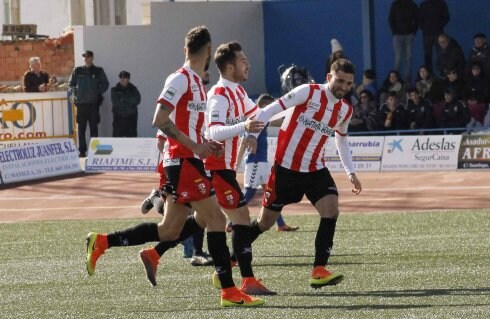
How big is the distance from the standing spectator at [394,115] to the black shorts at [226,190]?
1494 centimetres

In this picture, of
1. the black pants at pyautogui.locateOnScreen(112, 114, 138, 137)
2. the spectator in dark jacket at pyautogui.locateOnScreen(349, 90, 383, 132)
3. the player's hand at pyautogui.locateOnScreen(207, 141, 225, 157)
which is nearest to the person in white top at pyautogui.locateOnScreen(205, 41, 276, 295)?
the player's hand at pyautogui.locateOnScreen(207, 141, 225, 157)

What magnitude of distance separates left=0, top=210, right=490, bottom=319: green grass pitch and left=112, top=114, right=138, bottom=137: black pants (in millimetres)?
11683

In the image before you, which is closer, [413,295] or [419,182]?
[413,295]

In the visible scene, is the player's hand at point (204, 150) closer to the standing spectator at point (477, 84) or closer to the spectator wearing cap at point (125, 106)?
the standing spectator at point (477, 84)

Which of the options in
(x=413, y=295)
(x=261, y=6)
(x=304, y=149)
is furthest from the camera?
(x=261, y=6)

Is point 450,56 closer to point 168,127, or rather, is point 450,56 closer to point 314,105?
point 314,105

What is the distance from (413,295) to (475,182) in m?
12.7

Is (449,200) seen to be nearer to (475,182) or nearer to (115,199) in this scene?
(475,182)

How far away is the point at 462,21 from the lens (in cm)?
2977

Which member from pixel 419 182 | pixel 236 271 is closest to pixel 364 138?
pixel 419 182

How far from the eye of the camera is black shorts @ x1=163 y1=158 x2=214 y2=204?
9906mm

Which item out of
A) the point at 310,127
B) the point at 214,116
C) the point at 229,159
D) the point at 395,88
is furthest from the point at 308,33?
the point at 214,116

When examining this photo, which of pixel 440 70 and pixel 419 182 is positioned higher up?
pixel 440 70

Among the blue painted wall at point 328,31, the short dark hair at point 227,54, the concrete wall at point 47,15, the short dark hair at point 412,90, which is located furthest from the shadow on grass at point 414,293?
the concrete wall at point 47,15
